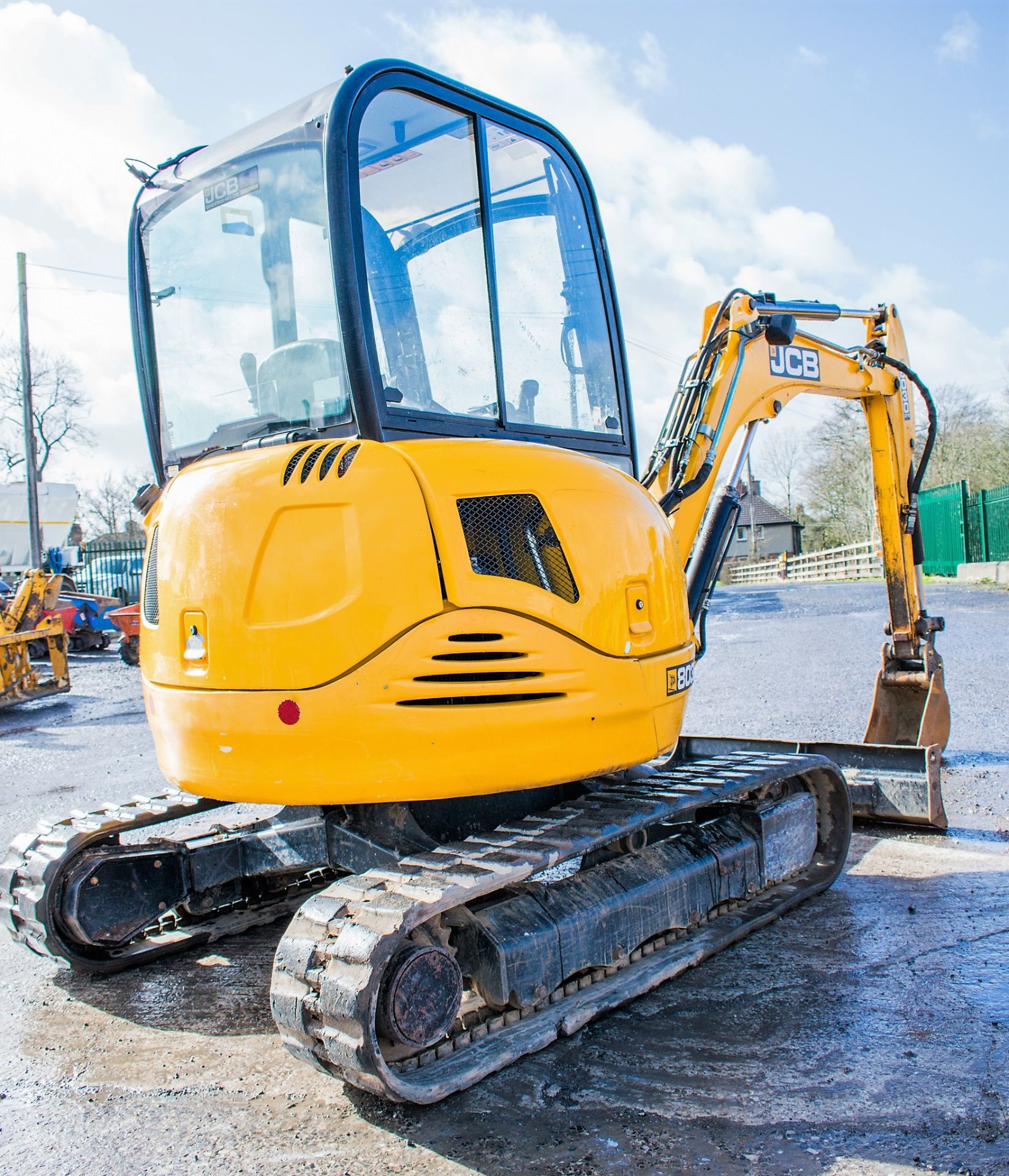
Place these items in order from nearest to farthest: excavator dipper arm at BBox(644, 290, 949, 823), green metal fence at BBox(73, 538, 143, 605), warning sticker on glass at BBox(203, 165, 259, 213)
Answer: warning sticker on glass at BBox(203, 165, 259, 213)
excavator dipper arm at BBox(644, 290, 949, 823)
green metal fence at BBox(73, 538, 143, 605)

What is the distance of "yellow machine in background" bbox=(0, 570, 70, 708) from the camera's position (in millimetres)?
12445

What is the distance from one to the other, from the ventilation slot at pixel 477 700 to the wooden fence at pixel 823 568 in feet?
88.7

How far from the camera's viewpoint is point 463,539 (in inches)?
115

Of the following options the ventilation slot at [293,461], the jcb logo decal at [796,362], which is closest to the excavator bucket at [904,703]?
the jcb logo decal at [796,362]

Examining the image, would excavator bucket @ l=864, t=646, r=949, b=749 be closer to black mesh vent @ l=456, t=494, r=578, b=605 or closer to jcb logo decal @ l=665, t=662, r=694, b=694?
jcb logo decal @ l=665, t=662, r=694, b=694

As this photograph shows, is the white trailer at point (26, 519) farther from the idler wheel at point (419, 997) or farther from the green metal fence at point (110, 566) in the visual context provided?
the idler wheel at point (419, 997)

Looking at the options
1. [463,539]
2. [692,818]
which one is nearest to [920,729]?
[692,818]

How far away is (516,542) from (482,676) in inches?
16.6

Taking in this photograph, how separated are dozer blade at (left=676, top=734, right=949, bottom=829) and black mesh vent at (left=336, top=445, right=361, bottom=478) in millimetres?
3162

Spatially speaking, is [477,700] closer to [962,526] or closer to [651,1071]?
[651,1071]

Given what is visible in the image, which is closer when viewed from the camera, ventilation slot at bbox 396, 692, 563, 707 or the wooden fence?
ventilation slot at bbox 396, 692, 563, 707

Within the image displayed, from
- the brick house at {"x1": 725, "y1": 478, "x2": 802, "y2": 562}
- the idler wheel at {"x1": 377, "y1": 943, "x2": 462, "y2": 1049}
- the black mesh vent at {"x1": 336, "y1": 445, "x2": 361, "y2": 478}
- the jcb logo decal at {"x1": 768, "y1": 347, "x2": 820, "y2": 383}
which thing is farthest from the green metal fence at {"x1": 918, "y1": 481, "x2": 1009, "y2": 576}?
the brick house at {"x1": 725, "y1": 478, "x2": 802, "y2": 562}

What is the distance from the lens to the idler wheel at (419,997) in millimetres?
2654

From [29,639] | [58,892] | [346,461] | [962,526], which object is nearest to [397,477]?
[346,461]
